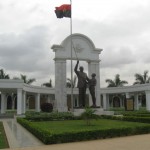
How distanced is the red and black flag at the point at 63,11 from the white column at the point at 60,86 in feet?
18.2

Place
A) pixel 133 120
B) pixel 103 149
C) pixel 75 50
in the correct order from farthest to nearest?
pixel 75 50 < pixel 133 120 < pixel 103 149

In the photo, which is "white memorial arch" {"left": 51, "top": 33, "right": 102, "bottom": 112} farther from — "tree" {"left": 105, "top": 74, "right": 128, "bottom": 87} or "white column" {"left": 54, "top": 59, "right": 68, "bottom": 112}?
"tree" {"left": 105, "top": 74, "right": 128, "bottom": 87}

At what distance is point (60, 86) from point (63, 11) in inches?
312

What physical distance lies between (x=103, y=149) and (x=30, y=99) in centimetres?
4921

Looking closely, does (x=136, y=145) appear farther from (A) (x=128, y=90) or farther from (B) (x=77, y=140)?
(A) (x=128, y=90)

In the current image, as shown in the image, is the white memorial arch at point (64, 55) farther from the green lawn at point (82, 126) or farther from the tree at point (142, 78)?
the tree at point (142, 78)

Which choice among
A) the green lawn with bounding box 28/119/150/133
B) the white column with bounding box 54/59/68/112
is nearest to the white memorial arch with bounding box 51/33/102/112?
the white column with bounding box 54/59/68/112

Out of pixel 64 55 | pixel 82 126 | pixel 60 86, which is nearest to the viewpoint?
pixel 82 126

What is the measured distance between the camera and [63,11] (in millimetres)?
23922

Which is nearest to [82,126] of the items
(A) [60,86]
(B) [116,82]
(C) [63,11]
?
(C) [63,11]

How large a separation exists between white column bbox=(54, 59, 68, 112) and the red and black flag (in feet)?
18.2

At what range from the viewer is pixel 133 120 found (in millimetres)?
16734

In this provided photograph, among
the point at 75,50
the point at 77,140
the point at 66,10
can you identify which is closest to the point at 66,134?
the point at 77,140

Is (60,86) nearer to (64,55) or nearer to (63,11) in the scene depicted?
(64,55)
